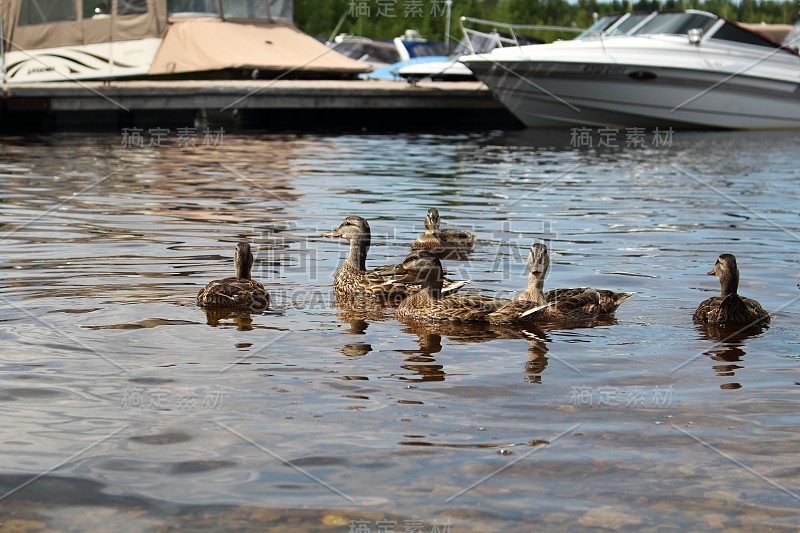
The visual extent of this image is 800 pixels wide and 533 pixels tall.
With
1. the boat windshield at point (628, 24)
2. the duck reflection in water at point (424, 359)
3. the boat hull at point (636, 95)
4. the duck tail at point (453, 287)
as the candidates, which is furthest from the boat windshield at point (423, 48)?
the duck reflection in water at point (424, 359)

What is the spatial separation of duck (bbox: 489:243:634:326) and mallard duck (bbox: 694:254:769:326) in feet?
2.58

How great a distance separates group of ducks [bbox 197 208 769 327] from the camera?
30.1 feet

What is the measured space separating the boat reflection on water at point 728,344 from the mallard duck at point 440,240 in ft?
13.7

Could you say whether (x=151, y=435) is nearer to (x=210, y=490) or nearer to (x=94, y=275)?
(x=210, y=490)

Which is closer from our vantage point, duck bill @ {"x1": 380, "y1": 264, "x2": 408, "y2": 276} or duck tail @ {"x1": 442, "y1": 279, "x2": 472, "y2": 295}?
duck tail @ {"x1": 442, "y1": 279, "x2": 472, "y2": 295}

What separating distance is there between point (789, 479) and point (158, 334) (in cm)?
469

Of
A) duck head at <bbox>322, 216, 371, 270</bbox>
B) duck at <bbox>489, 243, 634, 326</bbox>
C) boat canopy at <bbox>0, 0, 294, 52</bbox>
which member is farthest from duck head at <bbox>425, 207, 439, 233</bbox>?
boat canopy at <bbox>0, 0, 294, 52</bbox>

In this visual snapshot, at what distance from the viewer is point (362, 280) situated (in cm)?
1034

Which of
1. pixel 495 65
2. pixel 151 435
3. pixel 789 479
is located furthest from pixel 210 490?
pixel 495 65

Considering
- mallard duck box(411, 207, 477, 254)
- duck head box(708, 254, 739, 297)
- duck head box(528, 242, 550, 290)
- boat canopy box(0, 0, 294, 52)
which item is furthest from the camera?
boat canopy box(0, 0, 294, 52)

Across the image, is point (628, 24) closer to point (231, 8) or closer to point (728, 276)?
point (231, 8)

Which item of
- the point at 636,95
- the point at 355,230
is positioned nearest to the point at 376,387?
the point at 355,230

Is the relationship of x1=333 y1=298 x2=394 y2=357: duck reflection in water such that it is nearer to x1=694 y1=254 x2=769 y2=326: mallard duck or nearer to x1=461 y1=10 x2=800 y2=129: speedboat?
x1=694 y1=254 x2=769 y2=326: mallard duck

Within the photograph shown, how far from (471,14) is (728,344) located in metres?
67.6
